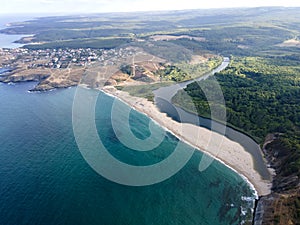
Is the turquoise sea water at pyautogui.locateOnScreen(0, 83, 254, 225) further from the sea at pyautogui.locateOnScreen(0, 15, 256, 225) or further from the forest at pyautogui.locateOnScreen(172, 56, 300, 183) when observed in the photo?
the forest at pyautogui.locateOnScreen(172, 56, 300, 183)

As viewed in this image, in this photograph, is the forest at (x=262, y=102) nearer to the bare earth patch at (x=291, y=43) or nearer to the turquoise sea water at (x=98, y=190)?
the turquoise sea water at (x=98, y=190)

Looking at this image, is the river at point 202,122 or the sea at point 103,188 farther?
the river at point 202,122

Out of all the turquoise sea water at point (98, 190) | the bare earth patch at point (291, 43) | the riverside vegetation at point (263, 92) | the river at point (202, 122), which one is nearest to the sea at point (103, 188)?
the turquoise sea water at point (98, 190)

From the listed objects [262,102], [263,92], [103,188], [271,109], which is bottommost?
[263,92]

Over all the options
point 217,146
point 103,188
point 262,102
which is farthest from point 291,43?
point 103,188

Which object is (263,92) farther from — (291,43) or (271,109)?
(291,43)

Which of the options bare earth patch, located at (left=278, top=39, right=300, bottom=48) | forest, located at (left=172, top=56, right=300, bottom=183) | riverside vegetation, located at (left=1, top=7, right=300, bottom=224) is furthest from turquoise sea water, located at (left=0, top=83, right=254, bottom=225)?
bare earth patch, located at (left=278, top=39, right=300, bottom=48)
